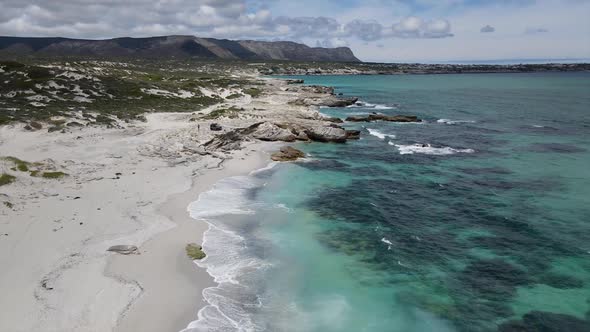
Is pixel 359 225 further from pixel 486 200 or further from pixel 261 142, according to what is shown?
pixel 261 142

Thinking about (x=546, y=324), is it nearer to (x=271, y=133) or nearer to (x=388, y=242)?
(x=388, y=242)

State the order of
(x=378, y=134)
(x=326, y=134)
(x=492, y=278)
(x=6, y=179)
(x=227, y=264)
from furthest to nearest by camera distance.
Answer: (x=378, y=134)
(x=326, y=134)
(x=6, y=179)
(x=227, y=264)
(x=492, y=278)

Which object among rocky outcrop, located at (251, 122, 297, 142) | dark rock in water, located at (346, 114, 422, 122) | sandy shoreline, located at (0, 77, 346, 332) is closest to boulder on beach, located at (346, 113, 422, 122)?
dark rock in water, located at (346, 114, 422, 122)

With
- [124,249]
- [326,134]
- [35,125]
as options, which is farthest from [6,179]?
[326,134]

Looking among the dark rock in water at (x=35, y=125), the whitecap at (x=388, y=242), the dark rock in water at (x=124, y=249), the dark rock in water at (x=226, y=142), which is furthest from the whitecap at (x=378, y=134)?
the dark rock in water at (x=124, y=249)

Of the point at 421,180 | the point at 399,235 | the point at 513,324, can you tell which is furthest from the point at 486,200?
the point at 513,324

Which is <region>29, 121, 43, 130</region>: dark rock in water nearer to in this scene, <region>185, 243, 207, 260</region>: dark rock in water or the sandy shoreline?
the sandy shoreline

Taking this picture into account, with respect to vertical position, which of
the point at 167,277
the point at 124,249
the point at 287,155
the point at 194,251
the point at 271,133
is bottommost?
the point at 167,277
